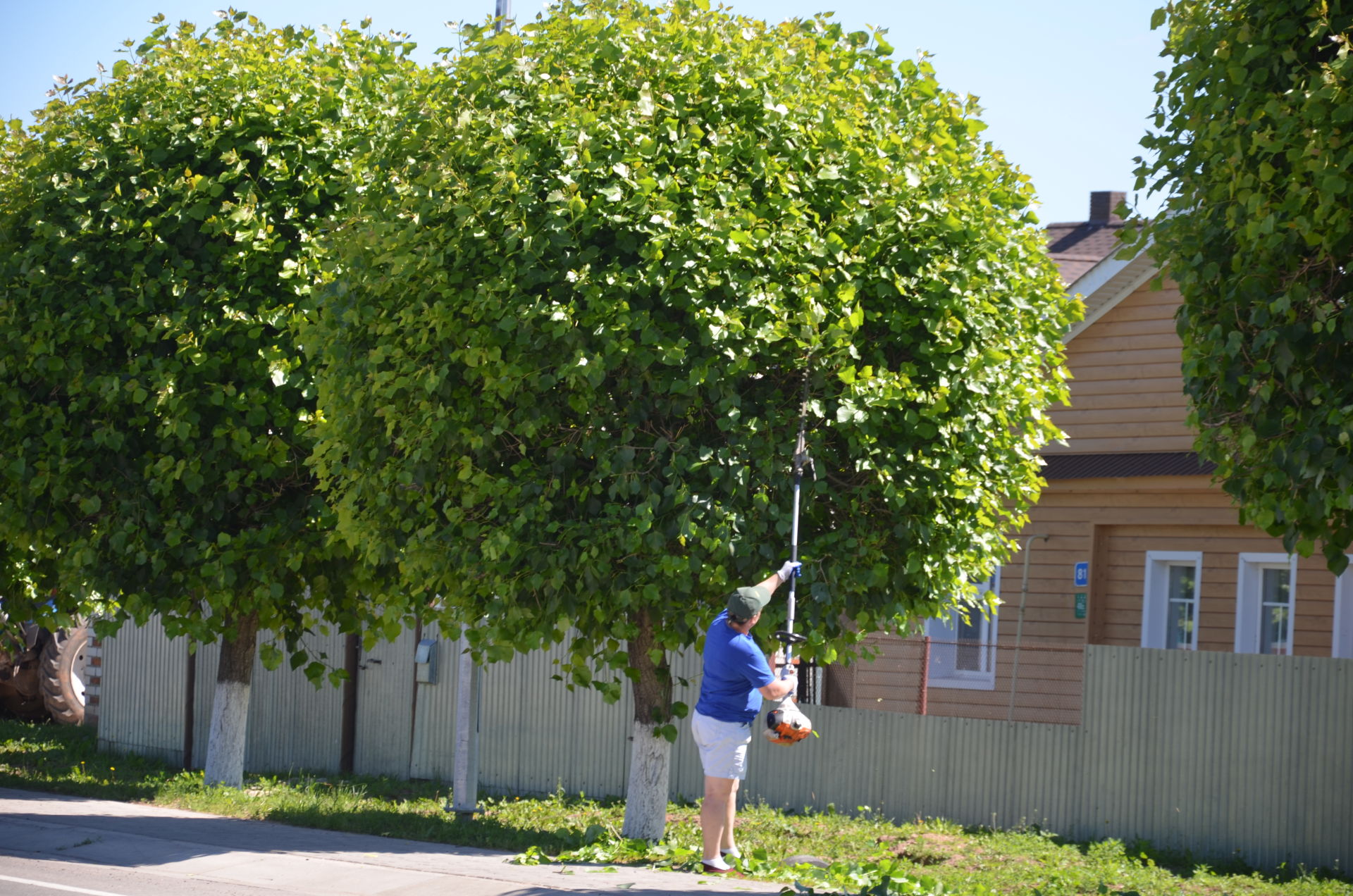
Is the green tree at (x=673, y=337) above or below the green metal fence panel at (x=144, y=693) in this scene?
above

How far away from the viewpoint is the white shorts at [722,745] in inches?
341

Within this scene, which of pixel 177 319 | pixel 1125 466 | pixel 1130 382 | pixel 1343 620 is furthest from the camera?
pixel 1130 382

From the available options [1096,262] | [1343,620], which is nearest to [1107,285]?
[1096,262]

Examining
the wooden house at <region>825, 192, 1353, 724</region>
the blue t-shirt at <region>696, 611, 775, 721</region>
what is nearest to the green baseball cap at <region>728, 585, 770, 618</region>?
the blue t-shirt at <region>696, 611, 775, 721</region>

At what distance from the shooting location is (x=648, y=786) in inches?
415

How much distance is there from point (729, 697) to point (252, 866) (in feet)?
11.4

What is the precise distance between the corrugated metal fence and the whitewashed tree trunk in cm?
313

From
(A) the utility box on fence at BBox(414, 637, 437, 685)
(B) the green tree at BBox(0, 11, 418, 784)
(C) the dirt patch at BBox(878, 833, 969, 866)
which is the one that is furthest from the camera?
(A) the utility box on fence at BBox(414, 637, 437, 685)

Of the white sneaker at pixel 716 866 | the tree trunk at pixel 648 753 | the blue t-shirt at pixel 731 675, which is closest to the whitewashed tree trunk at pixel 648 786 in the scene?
the tree trunk at pixel 648 753

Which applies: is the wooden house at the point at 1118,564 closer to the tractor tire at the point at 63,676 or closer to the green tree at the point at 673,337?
the green tree at the point at 673,337

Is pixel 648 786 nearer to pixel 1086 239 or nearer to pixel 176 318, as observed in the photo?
pixel 176 318

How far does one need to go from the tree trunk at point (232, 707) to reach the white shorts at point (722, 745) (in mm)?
6182

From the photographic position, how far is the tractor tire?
2038 cm

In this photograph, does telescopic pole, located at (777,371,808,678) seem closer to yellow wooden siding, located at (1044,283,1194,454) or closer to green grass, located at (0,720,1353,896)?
green grass, located at (0,720,1353,896)
